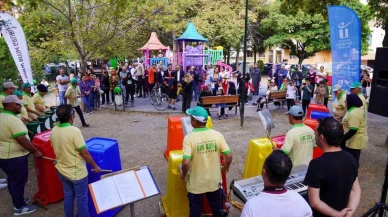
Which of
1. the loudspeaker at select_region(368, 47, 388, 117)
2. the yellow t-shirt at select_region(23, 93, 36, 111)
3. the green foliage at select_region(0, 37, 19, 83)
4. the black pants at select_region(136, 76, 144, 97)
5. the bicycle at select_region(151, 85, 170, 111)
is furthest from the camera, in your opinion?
the black pants at select_region(136, 76, 144, 97)

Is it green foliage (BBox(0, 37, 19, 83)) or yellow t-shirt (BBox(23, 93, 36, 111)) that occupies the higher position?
green foliage (BBox(0, 37, 19, 83))

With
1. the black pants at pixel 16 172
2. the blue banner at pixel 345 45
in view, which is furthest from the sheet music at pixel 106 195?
the blue banner at pixel 345 45

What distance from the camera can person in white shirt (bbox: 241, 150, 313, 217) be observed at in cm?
191

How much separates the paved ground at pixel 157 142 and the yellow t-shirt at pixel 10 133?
103 centimetres

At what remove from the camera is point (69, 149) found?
3514mm

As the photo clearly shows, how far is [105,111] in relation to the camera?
41.2 feet

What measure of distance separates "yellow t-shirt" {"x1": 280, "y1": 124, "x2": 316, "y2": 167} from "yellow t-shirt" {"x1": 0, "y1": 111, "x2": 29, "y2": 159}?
3.54 metres

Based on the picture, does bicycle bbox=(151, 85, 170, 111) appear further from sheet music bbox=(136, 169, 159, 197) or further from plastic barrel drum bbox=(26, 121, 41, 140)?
sheet music bbox=(136, 169, 159, 197)

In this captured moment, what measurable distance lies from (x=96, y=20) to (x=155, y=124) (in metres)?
5.42

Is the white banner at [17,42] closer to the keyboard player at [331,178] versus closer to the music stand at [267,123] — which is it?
the music stand at [267,123]

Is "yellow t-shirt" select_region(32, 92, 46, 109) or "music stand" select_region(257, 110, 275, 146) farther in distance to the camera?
"yellow t-shirt" select_region(32, 92, 46, 109)

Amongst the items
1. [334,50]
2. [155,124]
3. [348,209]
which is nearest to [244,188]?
[348,209]

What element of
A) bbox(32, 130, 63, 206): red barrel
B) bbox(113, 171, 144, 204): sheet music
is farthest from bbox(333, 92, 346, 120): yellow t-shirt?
bbox(32, 130, 63, 206): red barrel

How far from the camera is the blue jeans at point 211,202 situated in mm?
3451
